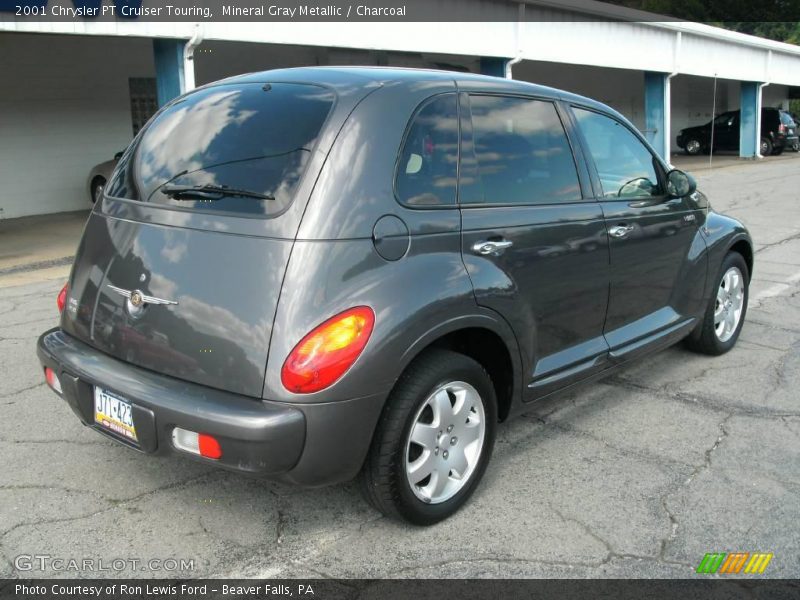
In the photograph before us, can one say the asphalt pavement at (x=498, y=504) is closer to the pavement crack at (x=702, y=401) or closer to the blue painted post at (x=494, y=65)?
the pavement crack at (x=702, y=401)

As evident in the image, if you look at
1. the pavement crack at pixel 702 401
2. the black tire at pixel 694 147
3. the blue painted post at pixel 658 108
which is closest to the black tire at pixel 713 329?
the pavement crack at pixel 702 401

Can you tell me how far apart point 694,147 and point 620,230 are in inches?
1171

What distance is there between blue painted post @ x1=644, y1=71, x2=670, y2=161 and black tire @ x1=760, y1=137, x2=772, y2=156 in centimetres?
969

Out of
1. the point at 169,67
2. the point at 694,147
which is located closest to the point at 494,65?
the point at 169,67

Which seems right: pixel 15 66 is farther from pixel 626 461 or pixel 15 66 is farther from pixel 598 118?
pixel 626 461

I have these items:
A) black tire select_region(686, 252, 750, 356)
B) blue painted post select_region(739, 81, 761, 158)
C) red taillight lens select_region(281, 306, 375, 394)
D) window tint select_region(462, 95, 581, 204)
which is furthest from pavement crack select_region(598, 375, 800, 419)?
blue painted post select_region(739, 81, 761, 158)

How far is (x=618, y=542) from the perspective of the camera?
10.2 ft

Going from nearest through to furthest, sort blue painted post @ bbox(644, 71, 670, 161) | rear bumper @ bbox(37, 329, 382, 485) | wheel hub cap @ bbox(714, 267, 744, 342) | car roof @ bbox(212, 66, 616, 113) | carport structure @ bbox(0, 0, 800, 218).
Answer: rear bumper @ bbox(37, 329, 382, 485)
car roof @ bbox(212, 66, 616, 113)
wheel hub cap @ bbox(714, 267, 744, 342)
carport structure @ bbox(0, 0, 800, 218)
blue painted post @ bbox(644, 71, 670, 161)

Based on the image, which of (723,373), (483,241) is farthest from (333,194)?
(723,373)

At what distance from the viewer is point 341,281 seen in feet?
9.18

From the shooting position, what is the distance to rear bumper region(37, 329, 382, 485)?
106 inches

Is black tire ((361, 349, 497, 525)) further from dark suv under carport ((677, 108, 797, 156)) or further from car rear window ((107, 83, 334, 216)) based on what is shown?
dark suv under carport ((677, 108, 797, 156))

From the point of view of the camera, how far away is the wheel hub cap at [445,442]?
3102mm

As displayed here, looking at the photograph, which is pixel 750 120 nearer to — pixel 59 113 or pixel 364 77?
pixel 59 113
